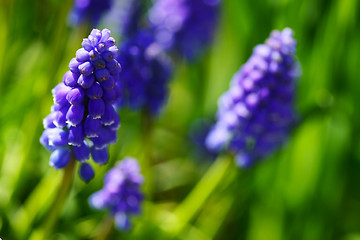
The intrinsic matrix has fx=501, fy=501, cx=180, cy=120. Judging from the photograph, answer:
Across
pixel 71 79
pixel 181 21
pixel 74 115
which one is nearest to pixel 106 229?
pixel 74 115

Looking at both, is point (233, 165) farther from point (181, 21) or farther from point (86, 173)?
point (181, 21)

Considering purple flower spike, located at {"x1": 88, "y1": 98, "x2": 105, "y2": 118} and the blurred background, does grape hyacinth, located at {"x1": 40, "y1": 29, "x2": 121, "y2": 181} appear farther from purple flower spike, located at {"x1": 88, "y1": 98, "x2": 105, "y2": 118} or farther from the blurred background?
the blurred background

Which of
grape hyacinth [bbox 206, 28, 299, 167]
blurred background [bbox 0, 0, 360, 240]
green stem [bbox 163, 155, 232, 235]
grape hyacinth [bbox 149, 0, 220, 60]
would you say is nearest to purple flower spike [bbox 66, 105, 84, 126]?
grape hyacinth [bbox 206, 28, 299, 167]

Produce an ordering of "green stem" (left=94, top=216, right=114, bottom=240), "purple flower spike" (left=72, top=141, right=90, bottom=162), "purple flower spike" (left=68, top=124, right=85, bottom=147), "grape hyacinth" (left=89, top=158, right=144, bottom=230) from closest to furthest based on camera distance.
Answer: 1. "purple flower spike" (left=68, top=124, right=85, bottom=147)
2. "purple flower spike" (left=72, top=141, right=90, bottom=162)
3. "grape hyacinth" (left=89, top=158, right=144, bottom=230)
4. "green stem" (left=94, top=216, right=114, bottom=240)

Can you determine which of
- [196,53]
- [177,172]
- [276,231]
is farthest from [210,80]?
[276,231]

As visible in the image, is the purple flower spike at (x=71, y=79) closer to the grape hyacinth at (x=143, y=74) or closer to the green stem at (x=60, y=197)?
the green stem at (x=60, y=197)

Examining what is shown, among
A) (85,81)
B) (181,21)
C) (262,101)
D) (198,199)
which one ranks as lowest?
(198,199)
